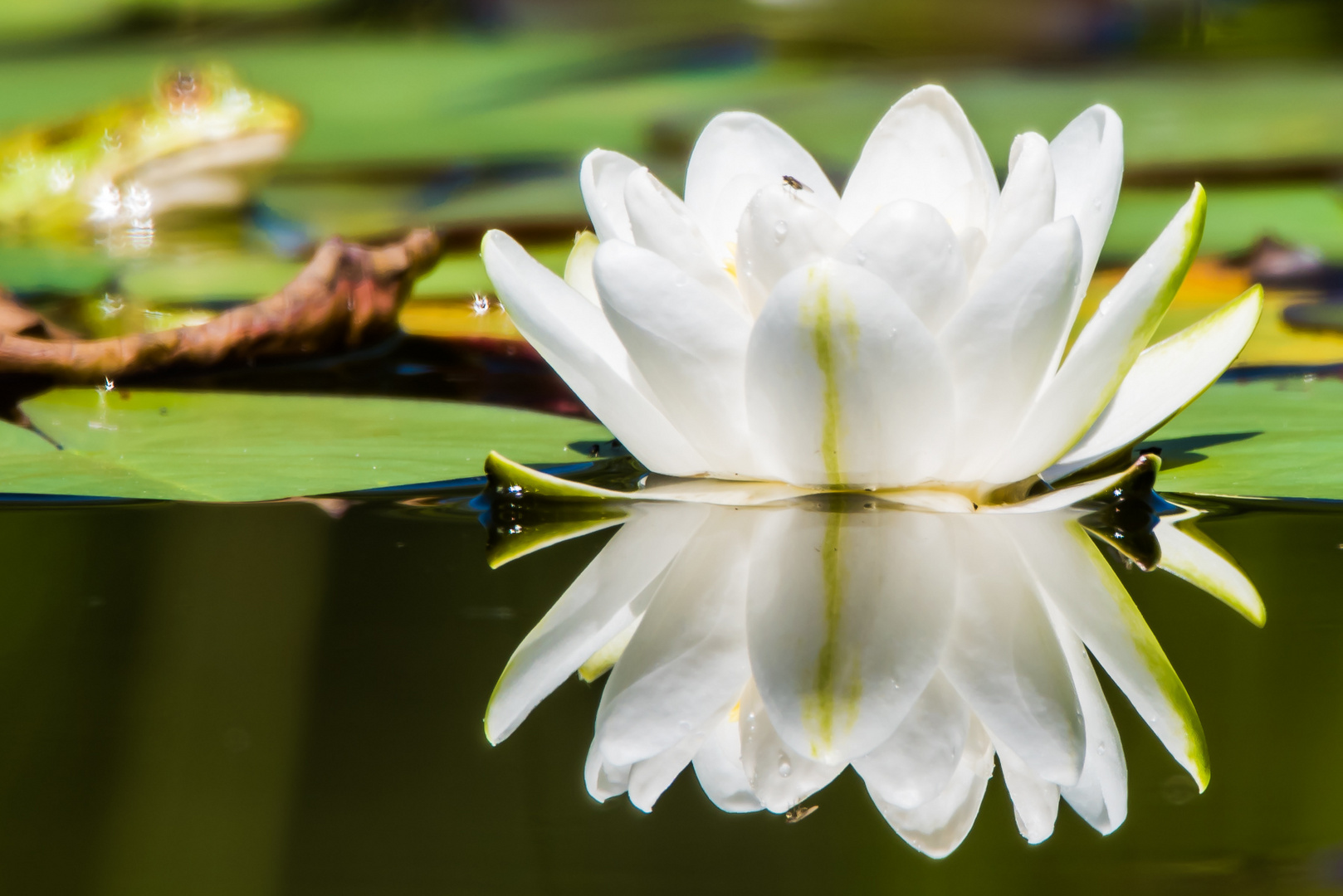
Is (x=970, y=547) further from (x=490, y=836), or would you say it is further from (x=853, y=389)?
(x=490, y=836)

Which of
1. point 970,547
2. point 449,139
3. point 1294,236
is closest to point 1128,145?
point 1294,236

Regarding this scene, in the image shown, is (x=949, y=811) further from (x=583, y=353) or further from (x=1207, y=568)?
(x=583, y=353)

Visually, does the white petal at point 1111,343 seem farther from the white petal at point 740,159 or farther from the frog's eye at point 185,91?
the frog's eye at point 185,91

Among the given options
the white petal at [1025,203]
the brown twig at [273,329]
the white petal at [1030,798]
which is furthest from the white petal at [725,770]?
the brown twig at [273,329]

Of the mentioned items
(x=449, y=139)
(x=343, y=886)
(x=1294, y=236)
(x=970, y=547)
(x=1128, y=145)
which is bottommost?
(x=343, y=886)

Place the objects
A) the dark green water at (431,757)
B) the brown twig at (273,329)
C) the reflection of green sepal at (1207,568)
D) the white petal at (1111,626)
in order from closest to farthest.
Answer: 1. the dark green water at (431,757)
2. the white petal at (1111,626)
3. the reflection of green sepal at (1207,568)
4. the brown twig at (273,329)

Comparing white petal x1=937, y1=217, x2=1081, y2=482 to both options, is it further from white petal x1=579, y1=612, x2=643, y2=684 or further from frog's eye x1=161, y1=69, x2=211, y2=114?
frog's eye x1=161, y1=69, x2=211, y2=114
